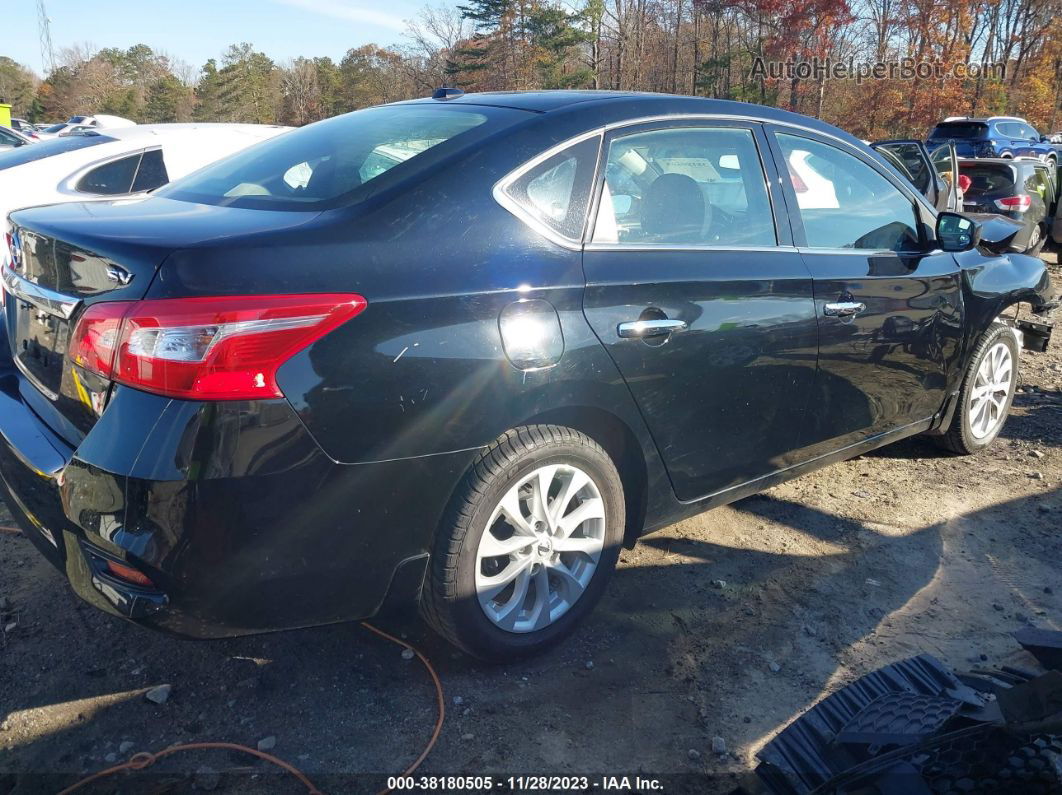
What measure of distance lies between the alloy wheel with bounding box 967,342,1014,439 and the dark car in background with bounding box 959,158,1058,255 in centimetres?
697

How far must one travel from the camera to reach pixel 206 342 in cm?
205

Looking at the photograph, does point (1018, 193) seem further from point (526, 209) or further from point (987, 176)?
point (526, 209)

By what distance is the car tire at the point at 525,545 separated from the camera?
2.49m

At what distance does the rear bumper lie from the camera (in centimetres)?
207

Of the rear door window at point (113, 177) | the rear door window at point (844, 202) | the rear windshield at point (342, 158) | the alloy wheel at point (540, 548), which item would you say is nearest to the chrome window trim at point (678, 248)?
the rear door window at point (844, 202)

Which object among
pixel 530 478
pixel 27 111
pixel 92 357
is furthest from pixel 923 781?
pixel 27 111

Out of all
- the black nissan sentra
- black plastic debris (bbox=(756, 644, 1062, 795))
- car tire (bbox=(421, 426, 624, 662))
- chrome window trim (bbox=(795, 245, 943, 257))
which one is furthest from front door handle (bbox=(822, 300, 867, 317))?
black plastic debris (bbox=(756, 644, 1062, 795))

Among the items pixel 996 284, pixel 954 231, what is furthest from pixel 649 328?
pixel 996 284

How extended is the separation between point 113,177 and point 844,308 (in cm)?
546

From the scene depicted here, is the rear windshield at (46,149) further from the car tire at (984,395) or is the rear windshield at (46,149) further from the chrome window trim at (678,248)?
the car tire at (984,395)

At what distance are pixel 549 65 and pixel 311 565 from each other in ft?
111

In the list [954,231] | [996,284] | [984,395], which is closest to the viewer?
[954,231]

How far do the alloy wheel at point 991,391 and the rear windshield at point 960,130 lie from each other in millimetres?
21459

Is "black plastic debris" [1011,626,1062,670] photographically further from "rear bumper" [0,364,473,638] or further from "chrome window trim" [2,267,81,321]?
"chrome window trim" [2,267,81,321]
